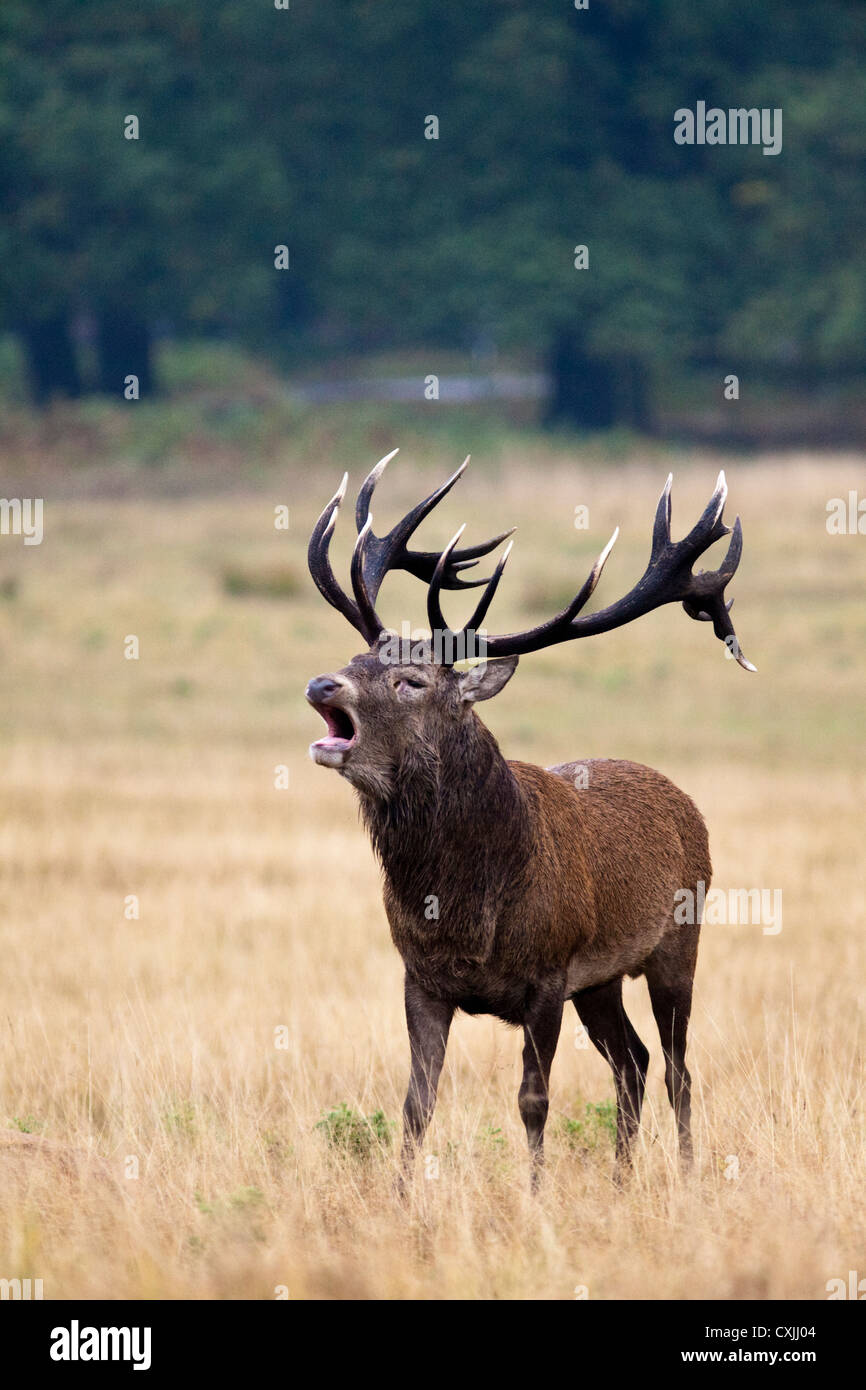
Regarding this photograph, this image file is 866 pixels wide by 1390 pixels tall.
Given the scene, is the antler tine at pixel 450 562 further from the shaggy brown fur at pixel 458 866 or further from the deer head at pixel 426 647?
the shaggy brown fur at pixel 458 866

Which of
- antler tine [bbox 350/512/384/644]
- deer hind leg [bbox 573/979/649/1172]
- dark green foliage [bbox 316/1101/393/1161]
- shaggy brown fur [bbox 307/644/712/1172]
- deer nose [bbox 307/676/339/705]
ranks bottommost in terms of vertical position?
dark green foliage [bbox 316/1101/393/1161]

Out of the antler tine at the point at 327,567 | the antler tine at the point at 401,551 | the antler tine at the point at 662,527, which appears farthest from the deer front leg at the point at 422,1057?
the antler tine at the point at 662,527

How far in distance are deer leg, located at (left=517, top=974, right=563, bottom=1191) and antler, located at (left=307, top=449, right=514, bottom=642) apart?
130cm

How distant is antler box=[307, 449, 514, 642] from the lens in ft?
20.3

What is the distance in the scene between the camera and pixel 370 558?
21.6 feet

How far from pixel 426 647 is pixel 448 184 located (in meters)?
47.7

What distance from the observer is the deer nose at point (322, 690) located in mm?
5613

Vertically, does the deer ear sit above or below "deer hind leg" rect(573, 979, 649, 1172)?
above

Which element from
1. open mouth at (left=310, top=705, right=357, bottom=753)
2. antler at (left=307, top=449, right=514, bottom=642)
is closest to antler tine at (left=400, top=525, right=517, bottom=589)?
antler at (left=307, top=449, right=514, bottom=642)

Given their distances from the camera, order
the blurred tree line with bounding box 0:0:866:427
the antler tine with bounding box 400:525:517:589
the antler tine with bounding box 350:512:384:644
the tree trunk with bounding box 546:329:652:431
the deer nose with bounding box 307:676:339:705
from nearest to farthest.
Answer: the deer nose with bounding box 307:676:339:705 < the antler tine with bounding box 350:512:384:644 < the antler tine with bounding box 400:525:517:589 < the blurred tree line with bounding box 0:0:866:427 < the tree trunk with bounding box 546:329:652:431

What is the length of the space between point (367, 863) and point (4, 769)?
4199 mm

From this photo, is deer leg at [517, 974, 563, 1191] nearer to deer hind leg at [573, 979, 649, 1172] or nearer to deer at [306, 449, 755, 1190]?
deer at [306, 449, 755, 1190]

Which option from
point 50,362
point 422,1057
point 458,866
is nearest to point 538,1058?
point 422,1057
